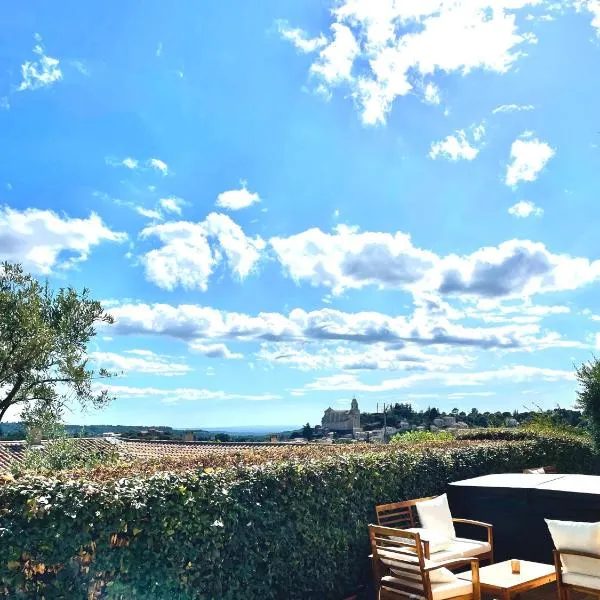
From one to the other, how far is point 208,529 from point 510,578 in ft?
9.57

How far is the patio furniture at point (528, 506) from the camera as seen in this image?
6816 millimetres

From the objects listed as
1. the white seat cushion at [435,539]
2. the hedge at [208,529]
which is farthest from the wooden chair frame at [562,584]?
the hedge at [208,529]

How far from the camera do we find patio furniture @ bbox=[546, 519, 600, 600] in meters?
5.00

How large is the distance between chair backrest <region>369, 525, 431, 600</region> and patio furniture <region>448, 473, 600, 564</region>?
1.98 m

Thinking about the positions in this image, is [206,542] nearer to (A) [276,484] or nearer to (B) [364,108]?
(A) [276,484]

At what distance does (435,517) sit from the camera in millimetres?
6633

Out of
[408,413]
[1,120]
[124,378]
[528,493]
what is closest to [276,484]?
[528,493]

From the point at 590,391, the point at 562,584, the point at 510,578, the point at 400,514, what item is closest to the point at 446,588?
the point at 510,578

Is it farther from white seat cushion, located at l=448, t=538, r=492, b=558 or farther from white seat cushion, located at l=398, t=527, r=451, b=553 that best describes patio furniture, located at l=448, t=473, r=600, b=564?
white seat cushion, located at l=398, t=527, r=451, b=553

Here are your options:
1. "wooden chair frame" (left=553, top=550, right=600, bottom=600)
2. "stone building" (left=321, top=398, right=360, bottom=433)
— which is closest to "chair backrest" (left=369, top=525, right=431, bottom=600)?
"wooden chair frame" (left=553, top=550, right=600, bottom=600)

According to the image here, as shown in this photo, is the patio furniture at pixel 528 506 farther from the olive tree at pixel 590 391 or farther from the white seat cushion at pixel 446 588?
the olive tree at pixel 590 391

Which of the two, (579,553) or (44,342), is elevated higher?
(44,342)

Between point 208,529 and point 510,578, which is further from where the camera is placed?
point 510,578

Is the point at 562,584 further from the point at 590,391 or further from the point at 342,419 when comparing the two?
the point at 342,419
